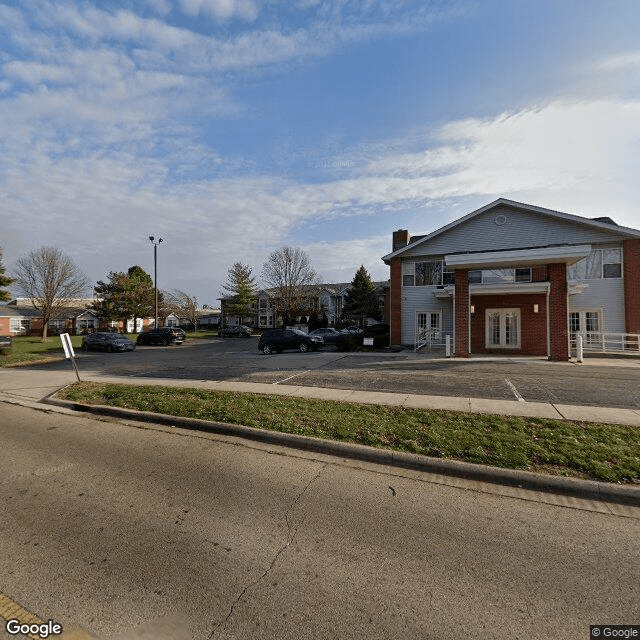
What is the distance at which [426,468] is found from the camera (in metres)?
4.92

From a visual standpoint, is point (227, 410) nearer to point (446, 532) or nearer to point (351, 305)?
point (446, 532)

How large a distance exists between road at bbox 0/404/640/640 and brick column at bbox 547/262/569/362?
13794 mm

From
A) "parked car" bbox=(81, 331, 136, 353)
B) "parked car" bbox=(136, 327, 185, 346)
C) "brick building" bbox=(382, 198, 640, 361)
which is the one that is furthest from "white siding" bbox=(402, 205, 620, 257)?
"parked car" bbox=(136, 327, 185, 346)

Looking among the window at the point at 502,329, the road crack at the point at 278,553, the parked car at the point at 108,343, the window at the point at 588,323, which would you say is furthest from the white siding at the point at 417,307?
the parked car at the point at 108,343

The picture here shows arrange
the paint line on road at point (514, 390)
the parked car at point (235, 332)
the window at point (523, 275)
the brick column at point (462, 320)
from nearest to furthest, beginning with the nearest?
the paint line on road at point (514, 390) < the brick column at point (462, 320) < the window at point (523, 275) < the parked car at point (235, 332)

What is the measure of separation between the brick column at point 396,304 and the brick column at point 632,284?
12123mm

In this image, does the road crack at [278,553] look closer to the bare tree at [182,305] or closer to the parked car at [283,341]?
the parked car at [283,341]

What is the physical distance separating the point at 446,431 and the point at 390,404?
2.08m

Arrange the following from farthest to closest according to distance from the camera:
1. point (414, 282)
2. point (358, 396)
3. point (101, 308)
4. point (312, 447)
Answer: point (101, 308)
point (414, 282)
point (358, 396)
point (312, 447)

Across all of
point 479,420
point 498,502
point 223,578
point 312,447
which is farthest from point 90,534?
point 479,420

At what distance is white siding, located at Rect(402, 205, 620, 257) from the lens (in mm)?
19550

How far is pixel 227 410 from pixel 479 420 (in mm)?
5155

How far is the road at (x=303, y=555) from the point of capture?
2432mm

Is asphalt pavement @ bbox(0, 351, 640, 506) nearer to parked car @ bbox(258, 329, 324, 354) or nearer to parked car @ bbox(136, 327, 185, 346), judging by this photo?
parked car @ bbox(258, 329, 324, 354)
